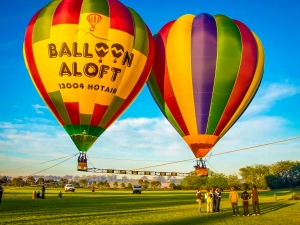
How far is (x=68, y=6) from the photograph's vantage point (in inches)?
787

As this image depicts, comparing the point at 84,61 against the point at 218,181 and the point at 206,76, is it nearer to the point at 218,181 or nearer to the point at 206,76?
the point at 206,76

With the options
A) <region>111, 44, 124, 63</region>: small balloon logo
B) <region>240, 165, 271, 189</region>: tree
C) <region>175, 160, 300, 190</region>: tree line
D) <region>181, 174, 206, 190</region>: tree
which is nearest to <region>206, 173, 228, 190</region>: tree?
<region>175, 160, 300, 190</region>: tree line

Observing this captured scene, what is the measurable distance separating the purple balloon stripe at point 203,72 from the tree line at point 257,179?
2323 inches

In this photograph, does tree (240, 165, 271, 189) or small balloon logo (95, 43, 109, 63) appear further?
tree (240, 165, 271, 189)

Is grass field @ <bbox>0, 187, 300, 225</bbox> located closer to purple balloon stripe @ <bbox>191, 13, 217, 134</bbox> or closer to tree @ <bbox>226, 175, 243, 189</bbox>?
purple balloon stripe @ <bbox>191, 13, 217, 134</bbox>

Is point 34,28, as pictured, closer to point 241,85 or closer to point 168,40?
point 168,40

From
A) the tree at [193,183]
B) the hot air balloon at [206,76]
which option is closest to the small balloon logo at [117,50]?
the hot air balloon at [206,76]

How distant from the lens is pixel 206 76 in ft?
73.1

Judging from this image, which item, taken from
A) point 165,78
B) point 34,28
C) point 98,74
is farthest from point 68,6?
point 165,78

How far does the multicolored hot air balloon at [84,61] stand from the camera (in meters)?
19.2

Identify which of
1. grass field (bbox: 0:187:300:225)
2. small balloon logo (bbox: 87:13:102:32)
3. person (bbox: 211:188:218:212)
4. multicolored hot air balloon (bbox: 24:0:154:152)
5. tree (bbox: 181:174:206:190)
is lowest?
grass field (bbox: 0:187:300:225)

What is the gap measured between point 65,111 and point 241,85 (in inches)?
479

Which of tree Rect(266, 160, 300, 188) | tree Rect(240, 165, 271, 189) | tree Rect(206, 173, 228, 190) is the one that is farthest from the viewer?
tree Rect(240, 165, 271, 189)

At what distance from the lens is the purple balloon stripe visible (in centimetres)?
2228
